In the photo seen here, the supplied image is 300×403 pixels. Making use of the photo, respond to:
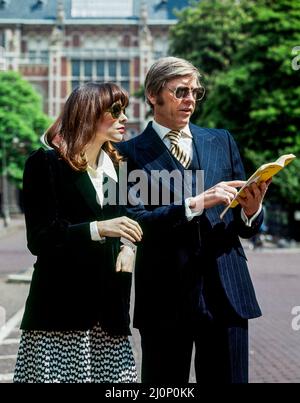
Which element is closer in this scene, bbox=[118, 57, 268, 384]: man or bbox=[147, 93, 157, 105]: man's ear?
bbox=[118, 57, 268, 384]: man

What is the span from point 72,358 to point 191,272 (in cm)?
55

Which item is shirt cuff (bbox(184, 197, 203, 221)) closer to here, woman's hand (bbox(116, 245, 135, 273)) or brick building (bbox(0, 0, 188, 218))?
woman's hand (bbox(116, 245, 135, 273))

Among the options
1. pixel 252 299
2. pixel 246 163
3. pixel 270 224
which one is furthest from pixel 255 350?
pixel 270 224

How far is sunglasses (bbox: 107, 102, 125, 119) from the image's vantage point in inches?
121

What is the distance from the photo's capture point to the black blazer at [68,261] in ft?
9.91

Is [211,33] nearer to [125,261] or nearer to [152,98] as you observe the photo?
[152,98]

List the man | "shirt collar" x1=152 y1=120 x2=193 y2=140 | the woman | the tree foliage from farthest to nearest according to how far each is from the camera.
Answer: the tree foliage → "shirt collar" x1=152 y1=120 x2=193 y2=140 → the man → the woman

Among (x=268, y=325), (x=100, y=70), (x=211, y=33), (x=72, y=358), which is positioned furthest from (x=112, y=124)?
(x=100, y=70)

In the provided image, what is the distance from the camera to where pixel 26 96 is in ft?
170

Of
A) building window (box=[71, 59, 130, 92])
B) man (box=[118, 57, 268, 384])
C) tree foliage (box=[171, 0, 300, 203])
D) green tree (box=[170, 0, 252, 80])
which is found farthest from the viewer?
building window (box=[71, 59, 130, 92])

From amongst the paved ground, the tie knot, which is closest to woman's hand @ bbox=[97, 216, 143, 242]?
the tie knot

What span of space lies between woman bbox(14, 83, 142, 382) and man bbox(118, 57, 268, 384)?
137 millimetres

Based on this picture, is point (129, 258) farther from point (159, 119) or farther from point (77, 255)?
point (159, 119)

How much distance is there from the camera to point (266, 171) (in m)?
2.92
